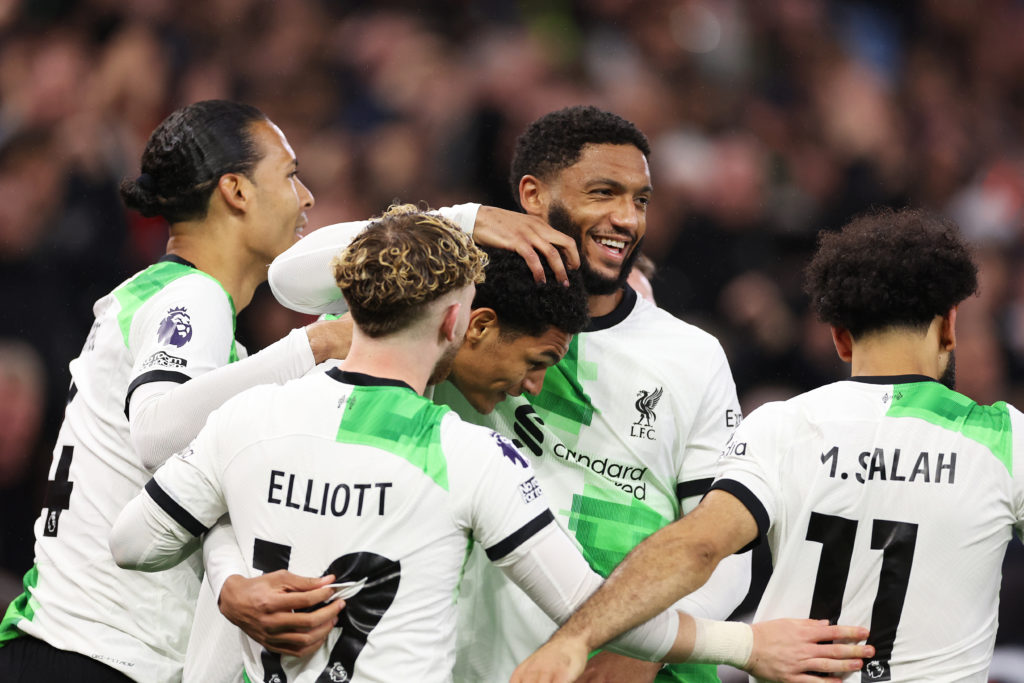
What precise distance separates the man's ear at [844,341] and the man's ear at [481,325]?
0.84 metres

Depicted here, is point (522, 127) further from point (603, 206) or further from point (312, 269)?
point (312, 269)

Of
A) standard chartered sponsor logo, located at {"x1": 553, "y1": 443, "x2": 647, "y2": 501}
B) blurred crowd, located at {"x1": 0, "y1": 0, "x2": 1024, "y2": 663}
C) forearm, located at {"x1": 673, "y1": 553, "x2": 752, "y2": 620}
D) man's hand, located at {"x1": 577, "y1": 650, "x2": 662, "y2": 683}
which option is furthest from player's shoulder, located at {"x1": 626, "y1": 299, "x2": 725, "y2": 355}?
blurred crowd, located at {"x1": 0, "y1": 0, "x2": 1024, "y2": 663}

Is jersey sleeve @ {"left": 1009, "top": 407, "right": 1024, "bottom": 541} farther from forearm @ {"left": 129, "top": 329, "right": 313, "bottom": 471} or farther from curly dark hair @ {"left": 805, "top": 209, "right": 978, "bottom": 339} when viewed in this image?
forearm @ {"left": 129, "top": 329, "right": 313, "bottom": 471}

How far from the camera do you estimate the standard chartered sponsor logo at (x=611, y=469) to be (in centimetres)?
311

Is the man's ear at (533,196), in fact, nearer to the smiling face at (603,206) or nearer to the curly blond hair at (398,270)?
the smiling face at (603,206)

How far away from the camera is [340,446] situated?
2207mm

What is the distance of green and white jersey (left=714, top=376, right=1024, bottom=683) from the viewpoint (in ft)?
8.19

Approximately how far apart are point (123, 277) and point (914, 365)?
4500 mm

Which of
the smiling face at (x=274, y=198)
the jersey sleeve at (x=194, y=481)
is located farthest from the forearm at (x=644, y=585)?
the smiling face at (x=274, y=198)

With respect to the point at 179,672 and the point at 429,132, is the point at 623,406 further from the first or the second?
the point at 429,132

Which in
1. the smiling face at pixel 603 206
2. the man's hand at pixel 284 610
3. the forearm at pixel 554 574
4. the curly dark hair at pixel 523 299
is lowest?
the man's hand at pixel 284 610

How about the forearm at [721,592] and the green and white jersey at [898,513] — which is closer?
the green and white jersey at [898,513]

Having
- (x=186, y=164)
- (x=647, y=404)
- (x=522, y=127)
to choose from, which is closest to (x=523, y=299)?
(x=647, y=404)

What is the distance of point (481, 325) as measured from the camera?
111 inches
